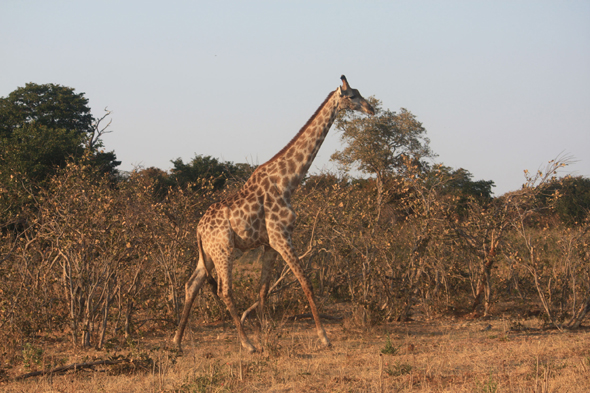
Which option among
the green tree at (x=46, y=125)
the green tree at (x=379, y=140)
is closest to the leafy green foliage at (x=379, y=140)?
the green tree at (x=379, y=140)

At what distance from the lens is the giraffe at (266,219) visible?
23.1ft

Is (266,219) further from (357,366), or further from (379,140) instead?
(379,140)

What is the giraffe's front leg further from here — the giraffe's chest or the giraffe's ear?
the giraffe's ear

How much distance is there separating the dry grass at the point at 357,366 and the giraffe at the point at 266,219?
0.72 metres

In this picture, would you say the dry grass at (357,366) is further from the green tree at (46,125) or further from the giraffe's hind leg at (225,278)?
the green tree at (46,125)

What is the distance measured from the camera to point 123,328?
7977 millimetres

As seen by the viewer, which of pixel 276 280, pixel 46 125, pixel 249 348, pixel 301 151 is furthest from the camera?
pixel 46 125

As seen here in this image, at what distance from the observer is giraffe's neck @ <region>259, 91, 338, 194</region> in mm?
7453

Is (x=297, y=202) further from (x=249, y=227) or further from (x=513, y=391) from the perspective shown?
(x=513, y=391)

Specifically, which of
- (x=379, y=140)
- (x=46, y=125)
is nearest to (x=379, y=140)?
(x=379, y=140)

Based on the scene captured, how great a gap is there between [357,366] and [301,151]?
3.11m

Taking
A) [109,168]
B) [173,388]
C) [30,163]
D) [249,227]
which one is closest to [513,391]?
[173,388]

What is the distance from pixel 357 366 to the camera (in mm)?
5836

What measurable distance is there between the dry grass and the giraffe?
0.72 meters
